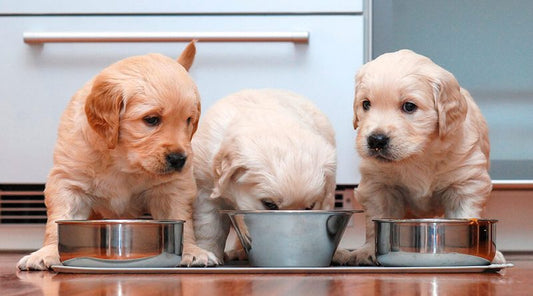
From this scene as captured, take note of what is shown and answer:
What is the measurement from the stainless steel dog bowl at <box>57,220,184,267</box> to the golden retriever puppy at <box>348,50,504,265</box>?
2.28ft

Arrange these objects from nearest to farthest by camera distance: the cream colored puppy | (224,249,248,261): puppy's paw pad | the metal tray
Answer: the metal tray, the cream colored puppy, (224,249,248,261): puppy's paw pad

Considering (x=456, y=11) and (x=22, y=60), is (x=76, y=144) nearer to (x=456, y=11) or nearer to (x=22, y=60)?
(x=22, y=60)

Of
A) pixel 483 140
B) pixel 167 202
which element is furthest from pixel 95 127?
pixel 483 140

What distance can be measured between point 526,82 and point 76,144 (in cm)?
203

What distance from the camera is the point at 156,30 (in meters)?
3.49

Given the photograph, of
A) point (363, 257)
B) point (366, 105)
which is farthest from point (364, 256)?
point (366, 105)

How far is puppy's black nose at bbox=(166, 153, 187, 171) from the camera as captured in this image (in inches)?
106

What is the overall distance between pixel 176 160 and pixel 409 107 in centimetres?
76

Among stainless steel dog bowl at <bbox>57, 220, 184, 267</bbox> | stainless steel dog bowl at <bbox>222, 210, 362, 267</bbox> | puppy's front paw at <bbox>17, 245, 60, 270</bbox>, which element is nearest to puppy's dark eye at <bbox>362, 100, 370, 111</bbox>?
stainless steel dog bowl at <bbox>222, 210, 362, 267</bbox>

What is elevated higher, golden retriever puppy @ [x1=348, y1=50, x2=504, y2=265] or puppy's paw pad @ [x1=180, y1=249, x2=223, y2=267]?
golden retriever puppy @ [x1=348, y1=50, x2=504, y2=265]

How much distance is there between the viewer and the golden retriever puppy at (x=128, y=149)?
2.70 metres

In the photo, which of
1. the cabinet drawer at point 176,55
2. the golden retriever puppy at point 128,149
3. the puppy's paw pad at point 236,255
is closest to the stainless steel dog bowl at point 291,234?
the golden retriever puppy at point 128,149

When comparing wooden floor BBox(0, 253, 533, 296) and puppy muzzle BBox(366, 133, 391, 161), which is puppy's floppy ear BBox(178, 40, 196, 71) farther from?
wooden floor BBox(0, 253, 533, 296)

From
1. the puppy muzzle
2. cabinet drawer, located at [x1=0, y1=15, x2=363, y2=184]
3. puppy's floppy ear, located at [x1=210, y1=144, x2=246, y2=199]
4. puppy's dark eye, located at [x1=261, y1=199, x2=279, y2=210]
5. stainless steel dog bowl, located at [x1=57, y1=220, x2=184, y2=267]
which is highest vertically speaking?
cabinet drawer, located at [x1=0, y1=15, x2=363, y2=184]
